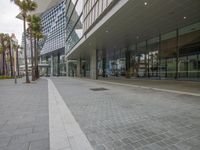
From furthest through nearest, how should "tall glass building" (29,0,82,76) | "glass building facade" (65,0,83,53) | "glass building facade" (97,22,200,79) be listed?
"tall glass building" (29,0,82,76), "glass building facade" (65,0,83,53), "glass building facade" (97,22,200,79)

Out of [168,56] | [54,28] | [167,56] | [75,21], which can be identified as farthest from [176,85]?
[54,28]

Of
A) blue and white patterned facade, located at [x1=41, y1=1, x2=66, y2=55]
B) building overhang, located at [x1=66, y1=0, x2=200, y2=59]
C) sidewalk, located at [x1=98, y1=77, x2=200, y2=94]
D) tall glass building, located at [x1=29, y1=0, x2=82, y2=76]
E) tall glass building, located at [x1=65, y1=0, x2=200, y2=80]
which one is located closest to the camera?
sidewalk, located at [x1=98, y1=77, x2=200, y2=94]

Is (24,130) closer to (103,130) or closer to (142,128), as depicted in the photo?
(103,130)

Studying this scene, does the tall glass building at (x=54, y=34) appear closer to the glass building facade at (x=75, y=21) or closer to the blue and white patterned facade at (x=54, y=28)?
the blue and white patterned facade at (x=54, y=28)

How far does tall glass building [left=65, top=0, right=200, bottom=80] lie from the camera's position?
12.4 meters

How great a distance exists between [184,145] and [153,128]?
95cm

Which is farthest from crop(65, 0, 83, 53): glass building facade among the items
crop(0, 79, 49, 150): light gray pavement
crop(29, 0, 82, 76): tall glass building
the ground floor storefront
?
crop(0, 79, 49, 150): light gray pavement

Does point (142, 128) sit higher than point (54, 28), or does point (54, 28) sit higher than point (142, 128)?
point (54, 28)

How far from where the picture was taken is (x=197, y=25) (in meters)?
17.4

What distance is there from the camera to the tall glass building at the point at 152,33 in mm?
12438

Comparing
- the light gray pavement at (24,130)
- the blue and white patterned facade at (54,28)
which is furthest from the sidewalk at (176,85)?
the blue and white patterned facade at (54,28)

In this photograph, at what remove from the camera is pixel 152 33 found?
21.0 meters

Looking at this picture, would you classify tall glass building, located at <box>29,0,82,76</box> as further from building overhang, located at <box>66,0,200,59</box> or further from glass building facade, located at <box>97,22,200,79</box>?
building overhang, located at <box>66,0,200,59</box>

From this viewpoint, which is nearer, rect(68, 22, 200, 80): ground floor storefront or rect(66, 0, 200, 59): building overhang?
rect(66, 0, 200, 59): building overhang
